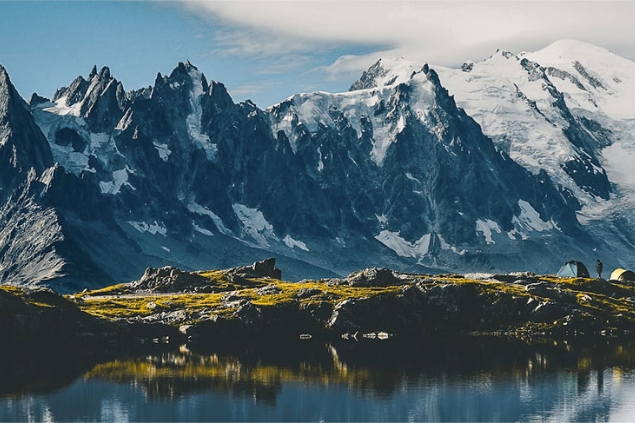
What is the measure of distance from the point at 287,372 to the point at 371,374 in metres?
14.5

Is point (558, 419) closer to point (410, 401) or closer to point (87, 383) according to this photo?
point (410, 401)

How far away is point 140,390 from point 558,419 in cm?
6451

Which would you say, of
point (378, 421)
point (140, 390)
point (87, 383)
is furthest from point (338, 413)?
point (87, 383)

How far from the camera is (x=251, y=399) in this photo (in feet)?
571

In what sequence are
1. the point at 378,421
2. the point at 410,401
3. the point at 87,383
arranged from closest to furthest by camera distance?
the point at 378,421
the point at 410,401
the point at 87,383

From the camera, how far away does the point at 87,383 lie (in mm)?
186500

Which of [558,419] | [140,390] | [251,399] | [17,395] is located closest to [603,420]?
[558,419]

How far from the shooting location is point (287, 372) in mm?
198000

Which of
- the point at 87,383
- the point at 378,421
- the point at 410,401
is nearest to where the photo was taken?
the point at 378,421

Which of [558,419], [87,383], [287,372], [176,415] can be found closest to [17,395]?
[87,383]

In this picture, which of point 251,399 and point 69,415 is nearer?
point 69,415

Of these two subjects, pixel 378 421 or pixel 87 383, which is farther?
pixel 87 383

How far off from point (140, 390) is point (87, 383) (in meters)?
11.2

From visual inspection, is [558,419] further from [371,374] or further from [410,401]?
[371,374]
